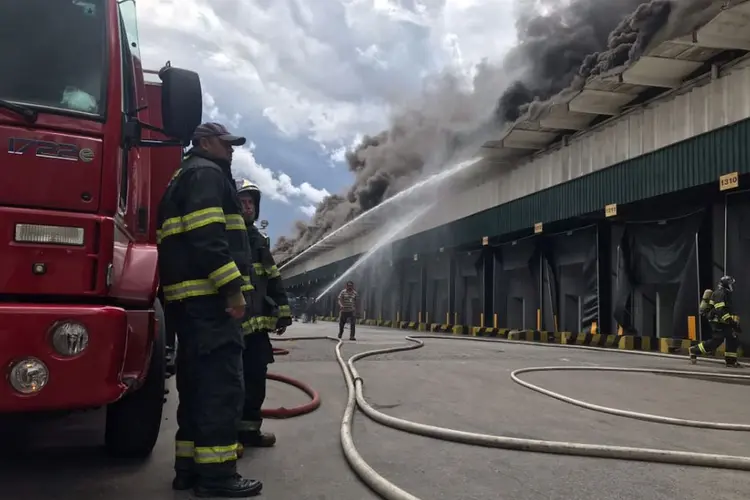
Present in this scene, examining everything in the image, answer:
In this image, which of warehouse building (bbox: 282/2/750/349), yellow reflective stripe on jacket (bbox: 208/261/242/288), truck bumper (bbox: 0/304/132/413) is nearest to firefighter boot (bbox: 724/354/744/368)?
warehouse building (bbox: 282/2/750/349)

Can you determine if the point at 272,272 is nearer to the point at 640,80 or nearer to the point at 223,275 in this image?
the point at 223,275

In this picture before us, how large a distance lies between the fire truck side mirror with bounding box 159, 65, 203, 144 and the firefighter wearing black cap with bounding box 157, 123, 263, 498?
21 cm

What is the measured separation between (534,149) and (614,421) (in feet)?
47.6

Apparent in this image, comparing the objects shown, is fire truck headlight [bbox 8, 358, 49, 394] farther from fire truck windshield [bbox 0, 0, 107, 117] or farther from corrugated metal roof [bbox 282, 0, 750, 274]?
corrugated metal roof [bbox 282, 0, 750, 274]

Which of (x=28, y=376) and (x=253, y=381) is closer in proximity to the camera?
(x=28, y=376)

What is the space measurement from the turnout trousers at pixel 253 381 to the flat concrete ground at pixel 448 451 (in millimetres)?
179

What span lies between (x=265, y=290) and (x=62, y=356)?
204cm

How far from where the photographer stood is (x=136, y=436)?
3898 mm

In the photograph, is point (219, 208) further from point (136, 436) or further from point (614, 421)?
point (614, 421)

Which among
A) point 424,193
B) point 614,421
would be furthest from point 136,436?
point 424,193

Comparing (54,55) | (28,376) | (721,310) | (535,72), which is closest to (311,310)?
(535,72)

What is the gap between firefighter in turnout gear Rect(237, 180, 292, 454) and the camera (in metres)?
4.34

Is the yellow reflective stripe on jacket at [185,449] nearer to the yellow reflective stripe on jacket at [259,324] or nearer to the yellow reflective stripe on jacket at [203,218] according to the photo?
the yellow reflective stripe on jacket at [259,324]

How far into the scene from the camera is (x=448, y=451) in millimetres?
4176
